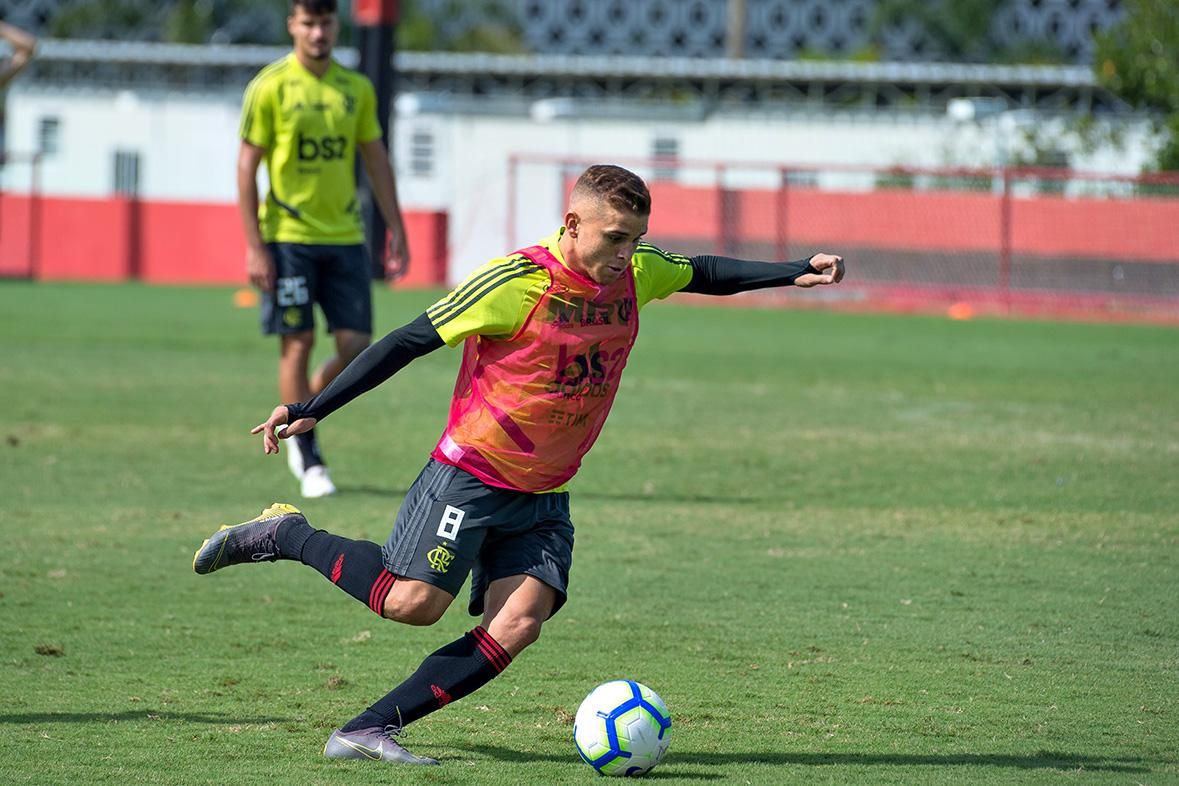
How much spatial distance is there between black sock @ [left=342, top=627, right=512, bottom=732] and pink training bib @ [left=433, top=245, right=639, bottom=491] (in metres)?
0.44

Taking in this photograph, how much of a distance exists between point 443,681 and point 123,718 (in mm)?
1001

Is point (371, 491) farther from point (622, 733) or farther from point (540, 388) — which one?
point (622, 733)

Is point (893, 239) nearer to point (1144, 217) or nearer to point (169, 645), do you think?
point (1144, 217)

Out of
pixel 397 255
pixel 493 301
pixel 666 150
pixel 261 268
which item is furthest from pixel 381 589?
pixel 666 150

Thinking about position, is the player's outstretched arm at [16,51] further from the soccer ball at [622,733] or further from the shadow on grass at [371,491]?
the soccer ball at [622,733]

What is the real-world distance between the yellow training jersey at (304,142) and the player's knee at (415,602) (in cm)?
445

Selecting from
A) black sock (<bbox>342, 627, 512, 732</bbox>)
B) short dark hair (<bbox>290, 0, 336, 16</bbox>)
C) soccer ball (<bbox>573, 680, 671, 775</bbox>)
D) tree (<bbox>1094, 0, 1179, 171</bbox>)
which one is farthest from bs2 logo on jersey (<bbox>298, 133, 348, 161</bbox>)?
tree (<bbox>1094, 0, 1179, 171</bbox>)

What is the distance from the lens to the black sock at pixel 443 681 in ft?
14.7

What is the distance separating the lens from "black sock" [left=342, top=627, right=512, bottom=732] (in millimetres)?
4488

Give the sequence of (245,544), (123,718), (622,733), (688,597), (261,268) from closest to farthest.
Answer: (622,733)
(123,718)
(245,544)
(688,597)
(261,268)

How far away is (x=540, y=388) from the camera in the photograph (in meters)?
4.59

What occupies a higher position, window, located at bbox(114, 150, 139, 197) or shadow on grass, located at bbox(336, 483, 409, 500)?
window, located at bbox(114, 150, 139, 197)

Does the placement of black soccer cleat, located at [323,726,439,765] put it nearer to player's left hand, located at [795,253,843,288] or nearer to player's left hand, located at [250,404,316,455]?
player's left hand, located at [250,404,316,455]

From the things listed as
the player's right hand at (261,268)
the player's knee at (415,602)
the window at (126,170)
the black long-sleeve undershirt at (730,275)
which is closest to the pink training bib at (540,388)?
the player's knee at (415,602)
